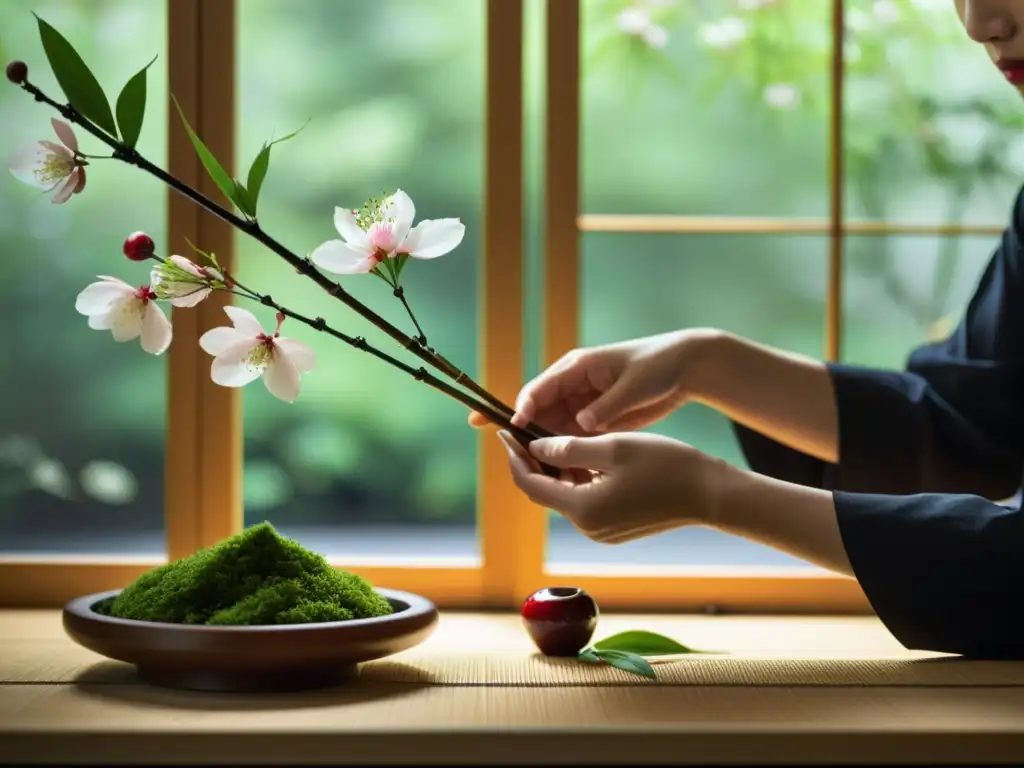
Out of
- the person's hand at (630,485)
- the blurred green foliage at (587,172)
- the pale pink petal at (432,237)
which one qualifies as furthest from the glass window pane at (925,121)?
the pale pink petal at (432,237)

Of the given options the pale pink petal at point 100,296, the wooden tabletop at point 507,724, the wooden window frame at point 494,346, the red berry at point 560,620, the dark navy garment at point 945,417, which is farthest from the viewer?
the wooden window frame at point 494,346

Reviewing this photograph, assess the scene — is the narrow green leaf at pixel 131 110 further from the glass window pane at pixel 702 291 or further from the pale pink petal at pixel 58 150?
the glass window pane at pixel 702 291

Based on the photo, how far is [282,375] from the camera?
4.40 feet

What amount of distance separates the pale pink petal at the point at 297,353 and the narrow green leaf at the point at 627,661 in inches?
18.1

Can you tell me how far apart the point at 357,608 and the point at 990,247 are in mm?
1156

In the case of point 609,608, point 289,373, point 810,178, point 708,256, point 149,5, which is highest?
point 149,5

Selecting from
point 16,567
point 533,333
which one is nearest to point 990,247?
point 533,333

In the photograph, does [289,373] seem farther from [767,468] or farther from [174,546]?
[767,468]

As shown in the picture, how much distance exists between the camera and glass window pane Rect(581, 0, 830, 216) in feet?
6.15

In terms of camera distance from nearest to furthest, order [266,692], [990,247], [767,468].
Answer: [266,692]
[767,468]
[990,247]

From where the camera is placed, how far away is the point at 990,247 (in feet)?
6.28

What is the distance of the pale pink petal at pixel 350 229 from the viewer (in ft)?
4.40

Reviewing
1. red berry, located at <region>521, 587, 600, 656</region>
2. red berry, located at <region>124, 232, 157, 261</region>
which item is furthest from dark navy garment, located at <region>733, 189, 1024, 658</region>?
red berry, located at <region>124, 232, 157, 261</region>

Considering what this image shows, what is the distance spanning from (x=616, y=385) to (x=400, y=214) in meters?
0.38
